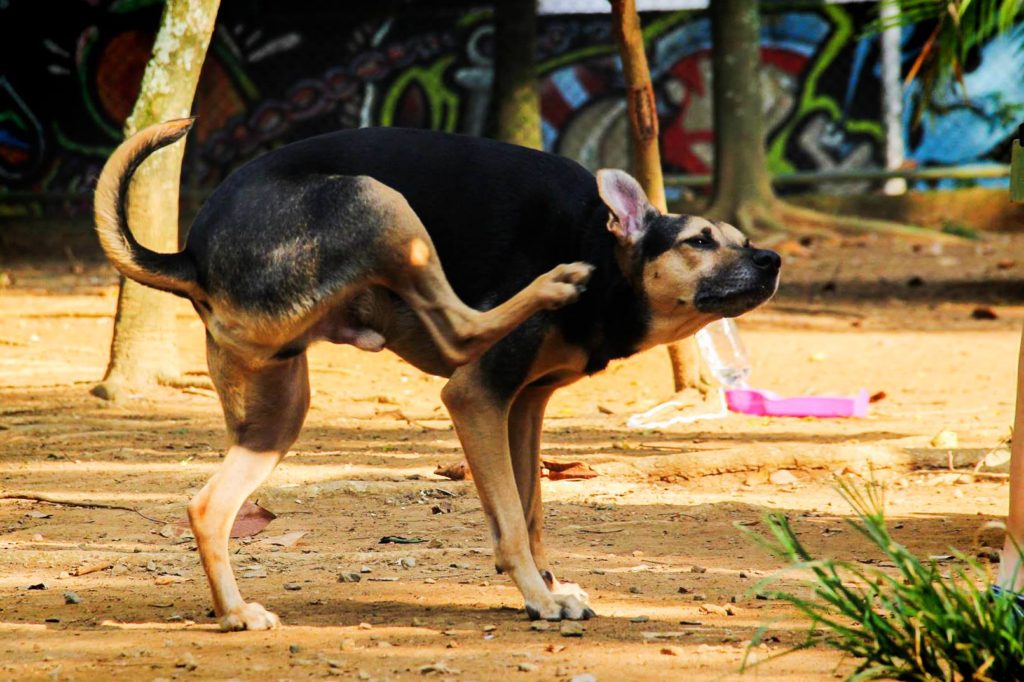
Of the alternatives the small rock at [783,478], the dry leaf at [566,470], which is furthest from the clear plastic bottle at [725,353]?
the dry leaf at [566,470]

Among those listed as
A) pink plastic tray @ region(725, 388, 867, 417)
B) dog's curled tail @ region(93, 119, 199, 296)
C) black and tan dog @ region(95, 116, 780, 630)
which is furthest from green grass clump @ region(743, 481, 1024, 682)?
pink plastic tray @ region(725, 388, 867, 417)

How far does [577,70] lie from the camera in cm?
1809

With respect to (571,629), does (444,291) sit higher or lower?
higher

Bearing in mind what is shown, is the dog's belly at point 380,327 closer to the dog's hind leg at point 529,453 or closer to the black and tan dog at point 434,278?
the black and tan dog at point 434,278

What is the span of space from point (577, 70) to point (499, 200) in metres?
14.1

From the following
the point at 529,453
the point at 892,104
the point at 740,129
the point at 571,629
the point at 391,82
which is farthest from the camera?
the point at 391,82

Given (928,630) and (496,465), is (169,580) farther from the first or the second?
(928,630)

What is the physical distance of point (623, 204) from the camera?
14.2 ft

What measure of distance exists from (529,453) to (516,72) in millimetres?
9658

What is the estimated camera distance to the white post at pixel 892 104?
17.5 metres

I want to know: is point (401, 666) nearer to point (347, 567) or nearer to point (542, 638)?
point (542, 638)

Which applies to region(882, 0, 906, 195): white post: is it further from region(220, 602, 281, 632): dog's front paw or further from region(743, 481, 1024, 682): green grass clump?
region(743, 481, 1024, 682): green grass clump

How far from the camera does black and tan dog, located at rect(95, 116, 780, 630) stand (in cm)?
409

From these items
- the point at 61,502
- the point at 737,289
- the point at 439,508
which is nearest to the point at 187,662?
the point at 737,289
